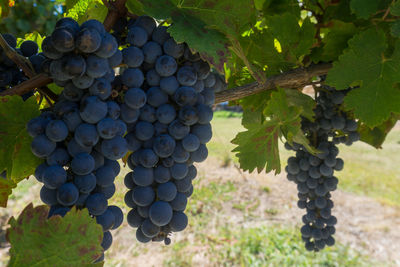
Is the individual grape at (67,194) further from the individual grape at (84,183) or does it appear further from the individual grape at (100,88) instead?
the individual grape at (100,88)

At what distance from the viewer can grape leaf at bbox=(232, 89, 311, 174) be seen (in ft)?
2.42

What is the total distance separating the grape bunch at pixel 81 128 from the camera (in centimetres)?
43

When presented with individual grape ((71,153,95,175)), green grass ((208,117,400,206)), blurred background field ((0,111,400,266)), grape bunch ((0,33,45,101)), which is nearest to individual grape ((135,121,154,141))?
individual grape ((71,153,95,175))

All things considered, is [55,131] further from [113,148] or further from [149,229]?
[149,229]

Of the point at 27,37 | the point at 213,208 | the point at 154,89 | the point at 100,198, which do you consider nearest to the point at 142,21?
the point at 154,89

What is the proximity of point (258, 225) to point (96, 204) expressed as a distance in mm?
3022

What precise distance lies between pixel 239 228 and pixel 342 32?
2.66 m

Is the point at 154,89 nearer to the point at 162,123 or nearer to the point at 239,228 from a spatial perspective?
the point at 162,123

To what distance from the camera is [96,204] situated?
450mm

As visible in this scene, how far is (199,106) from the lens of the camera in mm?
552

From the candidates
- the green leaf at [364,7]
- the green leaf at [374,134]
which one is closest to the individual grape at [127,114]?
the green leaf at [364,7]

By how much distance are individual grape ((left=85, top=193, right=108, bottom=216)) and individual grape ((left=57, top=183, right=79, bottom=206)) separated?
23mm

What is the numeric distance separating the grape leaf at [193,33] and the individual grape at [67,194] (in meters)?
0.27

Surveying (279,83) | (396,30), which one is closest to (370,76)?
(396,30)
